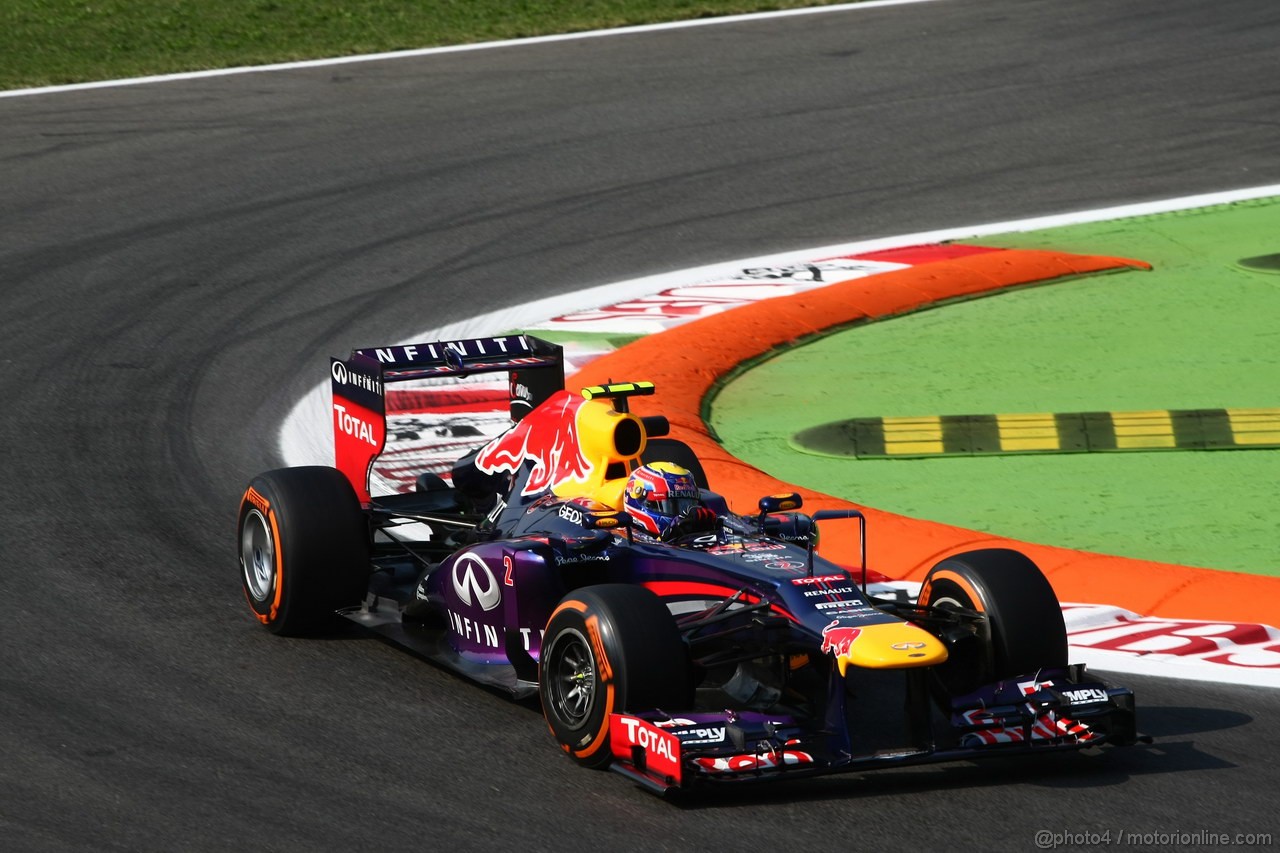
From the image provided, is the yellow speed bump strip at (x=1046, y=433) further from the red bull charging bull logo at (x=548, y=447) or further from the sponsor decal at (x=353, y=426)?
the sponsor decal at (x=353, y=426)

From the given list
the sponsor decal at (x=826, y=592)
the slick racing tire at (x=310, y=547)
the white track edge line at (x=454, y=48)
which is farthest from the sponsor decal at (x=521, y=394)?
the white track edge line at (x=454, y=48)

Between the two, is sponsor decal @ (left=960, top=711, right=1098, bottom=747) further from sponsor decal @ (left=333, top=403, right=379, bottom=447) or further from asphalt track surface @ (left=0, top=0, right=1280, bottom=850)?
sponsor decal @ (left=333, top=403, right=379, bottom=447)

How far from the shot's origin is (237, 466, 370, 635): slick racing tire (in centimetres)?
861

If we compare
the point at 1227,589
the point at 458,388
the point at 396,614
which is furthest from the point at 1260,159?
the point at 396,614

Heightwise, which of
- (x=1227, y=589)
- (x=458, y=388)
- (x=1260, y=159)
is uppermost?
(x=1260, y=159)

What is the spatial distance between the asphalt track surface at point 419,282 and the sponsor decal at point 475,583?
0.42 meters

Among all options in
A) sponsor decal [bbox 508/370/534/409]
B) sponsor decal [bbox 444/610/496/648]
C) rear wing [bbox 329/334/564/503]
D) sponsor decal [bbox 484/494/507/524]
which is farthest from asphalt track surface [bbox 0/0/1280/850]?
sponsor decal [bbox 508/370/534/409]

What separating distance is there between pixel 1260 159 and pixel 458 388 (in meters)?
10.3

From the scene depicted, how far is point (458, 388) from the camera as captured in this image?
42.8 feet

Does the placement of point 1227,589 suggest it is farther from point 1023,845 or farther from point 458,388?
point 458,388

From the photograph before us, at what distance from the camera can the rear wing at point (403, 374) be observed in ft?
30.7

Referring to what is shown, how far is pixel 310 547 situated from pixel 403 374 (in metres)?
1.14

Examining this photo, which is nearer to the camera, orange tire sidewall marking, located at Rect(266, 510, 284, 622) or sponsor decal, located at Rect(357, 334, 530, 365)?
orange tire sidewall marking, located at Rect(266, 510, 284, 622)

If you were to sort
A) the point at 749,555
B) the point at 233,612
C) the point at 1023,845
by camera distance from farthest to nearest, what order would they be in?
1. the point at 233,612
2. the point at 749,555
3. the point at 1023,845
